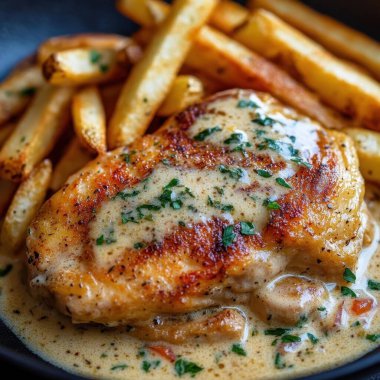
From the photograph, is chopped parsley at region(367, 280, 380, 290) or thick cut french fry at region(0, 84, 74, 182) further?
thick cut french fry at region(0, 84, 74, 182)

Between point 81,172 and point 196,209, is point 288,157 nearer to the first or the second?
point 196,209

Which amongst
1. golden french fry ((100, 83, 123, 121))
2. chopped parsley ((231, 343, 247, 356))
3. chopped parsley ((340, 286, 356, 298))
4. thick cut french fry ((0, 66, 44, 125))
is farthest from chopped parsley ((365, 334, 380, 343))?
thick cut french fry ((0, 66, 44, 125))

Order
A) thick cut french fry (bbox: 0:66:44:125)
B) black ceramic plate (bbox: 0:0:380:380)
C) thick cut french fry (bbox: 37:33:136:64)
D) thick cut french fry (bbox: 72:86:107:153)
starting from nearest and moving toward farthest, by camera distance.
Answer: thick cut french fry (bbox: 72:86:107:153), thick cut french fry (bbox: 0:66:44:125), thick cut french fry (bbox: 37:33:136:64), black ceramic plate (bbox: 0:0:380:380)

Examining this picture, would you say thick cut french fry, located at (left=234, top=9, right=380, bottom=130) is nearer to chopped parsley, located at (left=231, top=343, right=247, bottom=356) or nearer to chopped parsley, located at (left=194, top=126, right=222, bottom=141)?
chopped parsley, located at (left=194, top=126, right=222, bottom=141)

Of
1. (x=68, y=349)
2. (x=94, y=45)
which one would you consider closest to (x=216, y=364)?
(x=68, y=349)

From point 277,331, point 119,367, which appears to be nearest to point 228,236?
point 277,331

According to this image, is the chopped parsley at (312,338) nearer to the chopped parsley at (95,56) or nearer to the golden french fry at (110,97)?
the golden french fry at (110,97)
